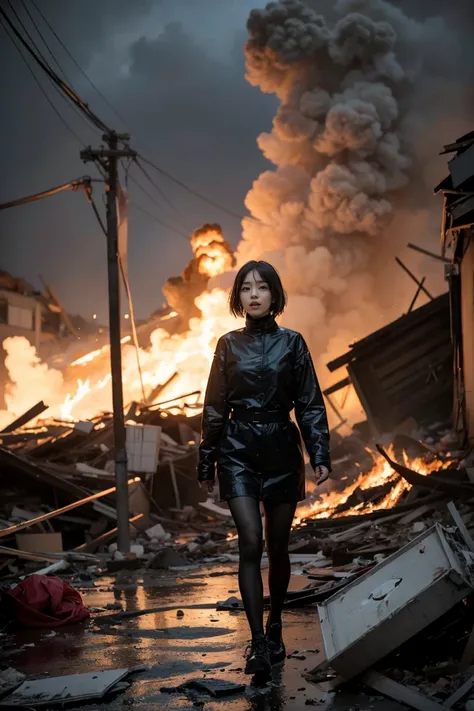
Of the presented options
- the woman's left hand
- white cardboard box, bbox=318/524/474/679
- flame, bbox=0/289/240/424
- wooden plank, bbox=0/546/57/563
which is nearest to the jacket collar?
the woman's left hand

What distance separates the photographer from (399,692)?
120 inches

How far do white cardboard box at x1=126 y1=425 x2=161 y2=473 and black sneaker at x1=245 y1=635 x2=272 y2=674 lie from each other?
1361cm

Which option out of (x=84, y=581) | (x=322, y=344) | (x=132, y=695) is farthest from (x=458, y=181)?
(x=322, y=344)

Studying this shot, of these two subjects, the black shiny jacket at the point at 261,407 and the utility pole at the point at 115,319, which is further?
the utility pole at the point at 115,319

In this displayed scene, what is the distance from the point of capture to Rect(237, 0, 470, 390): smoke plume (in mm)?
29906

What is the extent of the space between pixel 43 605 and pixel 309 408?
2877mm

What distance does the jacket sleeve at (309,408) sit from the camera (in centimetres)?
418

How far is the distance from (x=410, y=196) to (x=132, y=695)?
101 ft

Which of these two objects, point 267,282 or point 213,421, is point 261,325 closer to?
point 267,282

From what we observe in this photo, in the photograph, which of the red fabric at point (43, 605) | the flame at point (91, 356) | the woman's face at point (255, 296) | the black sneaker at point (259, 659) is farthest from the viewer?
the flame at point (91, 356)

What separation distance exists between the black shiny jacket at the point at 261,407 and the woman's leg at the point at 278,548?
140 mm

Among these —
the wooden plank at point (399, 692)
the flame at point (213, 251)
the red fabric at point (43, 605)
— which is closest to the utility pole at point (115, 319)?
the red fabric at point (43, 605)

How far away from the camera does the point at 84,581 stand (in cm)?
895

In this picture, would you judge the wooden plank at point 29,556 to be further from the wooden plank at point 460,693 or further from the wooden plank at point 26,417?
the wooden plank at point 26,417
